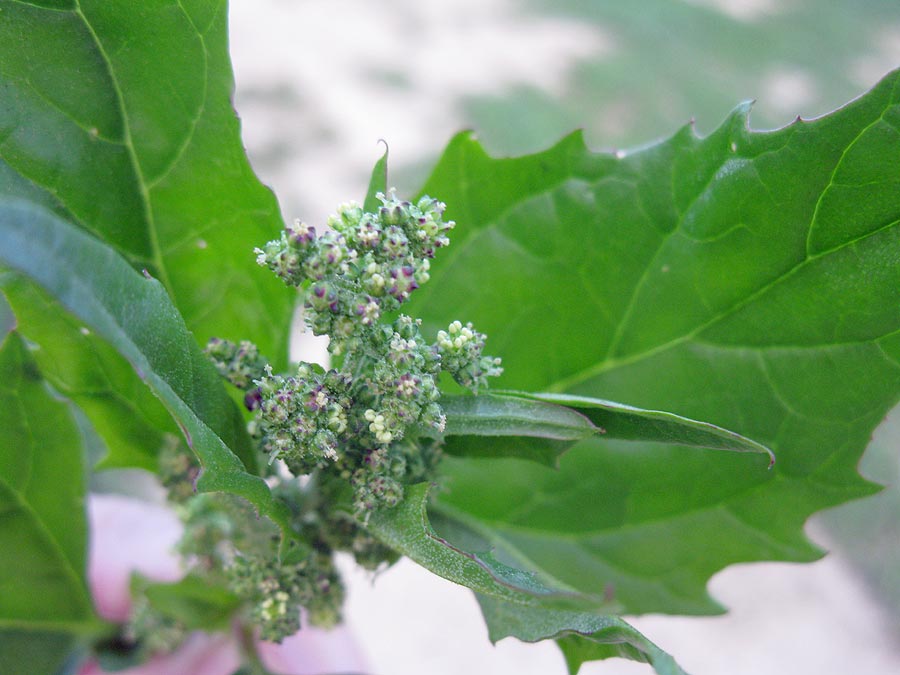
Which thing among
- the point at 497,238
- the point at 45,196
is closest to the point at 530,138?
the point at 497,238

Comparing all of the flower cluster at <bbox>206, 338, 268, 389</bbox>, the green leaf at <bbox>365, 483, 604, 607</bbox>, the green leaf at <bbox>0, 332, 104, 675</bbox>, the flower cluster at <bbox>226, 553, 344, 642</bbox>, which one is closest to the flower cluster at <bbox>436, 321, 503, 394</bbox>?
the green leaf at <bbox>365, 483, 604, 607</bbox>

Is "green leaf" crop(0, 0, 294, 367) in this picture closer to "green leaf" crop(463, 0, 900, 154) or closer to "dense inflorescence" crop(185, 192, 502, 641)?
"dense inflorescence" crop(185, 192, 502, 641)

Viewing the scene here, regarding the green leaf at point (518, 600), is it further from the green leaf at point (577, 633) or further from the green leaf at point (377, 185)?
the green leaf at point (377, 185)

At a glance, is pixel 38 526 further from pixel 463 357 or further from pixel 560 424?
pixel 560 424

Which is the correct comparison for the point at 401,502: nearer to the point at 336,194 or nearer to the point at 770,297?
the point at 770,297

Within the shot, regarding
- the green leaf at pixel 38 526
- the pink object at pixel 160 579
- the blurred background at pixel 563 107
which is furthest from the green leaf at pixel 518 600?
the blurred background at pixel 563 107
